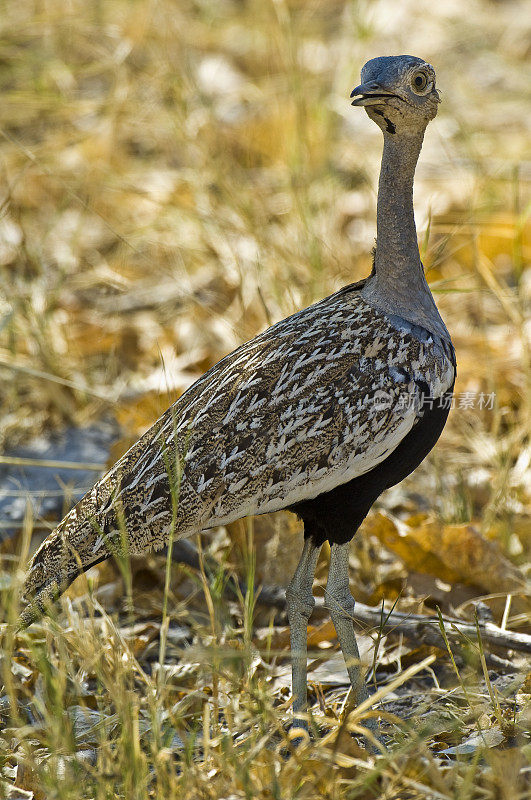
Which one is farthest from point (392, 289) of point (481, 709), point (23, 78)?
point (23, 78)

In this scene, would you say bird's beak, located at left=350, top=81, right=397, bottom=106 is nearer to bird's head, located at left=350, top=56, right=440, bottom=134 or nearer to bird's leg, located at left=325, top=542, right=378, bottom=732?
bird's head, located at left=350, top=56, right=440, bottom=134

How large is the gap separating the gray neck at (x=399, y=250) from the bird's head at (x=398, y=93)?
0.21ft

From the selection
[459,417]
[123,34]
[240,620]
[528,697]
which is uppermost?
[123,34]

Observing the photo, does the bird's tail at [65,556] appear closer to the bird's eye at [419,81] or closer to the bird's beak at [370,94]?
the bird's beak at [370,94]

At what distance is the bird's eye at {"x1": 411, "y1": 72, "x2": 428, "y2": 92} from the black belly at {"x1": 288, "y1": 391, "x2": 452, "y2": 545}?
103 cm

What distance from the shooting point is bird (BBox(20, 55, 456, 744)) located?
3074mm

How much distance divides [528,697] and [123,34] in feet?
18.5

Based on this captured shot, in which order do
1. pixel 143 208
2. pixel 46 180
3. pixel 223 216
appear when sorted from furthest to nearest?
1. pixel 46 180
2. pixel 143 208
3. pixel 223 216

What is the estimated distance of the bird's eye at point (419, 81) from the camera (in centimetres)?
311

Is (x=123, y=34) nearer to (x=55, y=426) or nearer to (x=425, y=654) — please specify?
(x=55, y=426)

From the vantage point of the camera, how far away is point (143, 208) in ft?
24.4

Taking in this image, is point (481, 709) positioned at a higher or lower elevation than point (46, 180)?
lower

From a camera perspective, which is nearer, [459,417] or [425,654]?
[425,654]

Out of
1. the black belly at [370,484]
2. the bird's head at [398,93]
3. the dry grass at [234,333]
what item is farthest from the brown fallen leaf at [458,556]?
the bird's head at [398,93]
